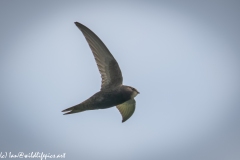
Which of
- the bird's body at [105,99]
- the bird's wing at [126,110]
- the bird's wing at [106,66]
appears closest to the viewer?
the bird's body at [105,99]

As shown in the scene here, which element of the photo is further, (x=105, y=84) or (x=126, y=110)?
(x=126, y=110)

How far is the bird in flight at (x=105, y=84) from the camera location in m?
6.17

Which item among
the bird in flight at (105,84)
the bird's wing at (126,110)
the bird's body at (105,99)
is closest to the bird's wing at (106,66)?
the bird in flight at (105,84)

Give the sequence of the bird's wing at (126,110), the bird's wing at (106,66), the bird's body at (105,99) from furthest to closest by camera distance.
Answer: the bird's wing at (126,110) → the bird's wing at (106,66) → the bird's body at (105,99)

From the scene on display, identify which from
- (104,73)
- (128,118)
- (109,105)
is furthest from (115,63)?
(128,118)

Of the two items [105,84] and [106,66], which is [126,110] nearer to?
[105,84]

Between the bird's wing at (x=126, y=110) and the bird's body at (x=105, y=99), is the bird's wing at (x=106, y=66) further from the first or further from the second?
the bird's wing at (x=126, y=110)

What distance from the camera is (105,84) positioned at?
21.6 ft

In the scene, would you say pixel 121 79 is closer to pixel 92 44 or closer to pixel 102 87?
pixel 102 87

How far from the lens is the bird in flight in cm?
617

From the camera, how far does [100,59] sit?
6.59m

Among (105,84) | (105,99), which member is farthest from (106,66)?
(105,99)

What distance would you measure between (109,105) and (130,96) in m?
0.38

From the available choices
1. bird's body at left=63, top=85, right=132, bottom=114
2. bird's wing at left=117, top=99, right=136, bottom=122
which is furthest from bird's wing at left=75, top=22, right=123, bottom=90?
bird's wing at left=117, top=99, right=136, bottom=122
